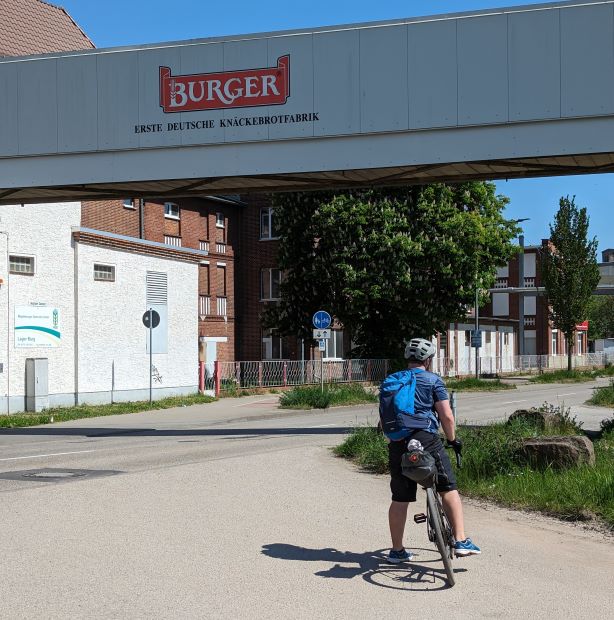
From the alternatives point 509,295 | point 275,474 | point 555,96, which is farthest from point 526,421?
point 509,295

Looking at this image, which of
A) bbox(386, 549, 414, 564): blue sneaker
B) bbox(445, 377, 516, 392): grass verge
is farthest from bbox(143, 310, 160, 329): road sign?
bbox(386, 549, 414, 564): blue sneaker

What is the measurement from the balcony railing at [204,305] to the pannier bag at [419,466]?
36.2 metres

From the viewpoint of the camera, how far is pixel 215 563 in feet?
22.3

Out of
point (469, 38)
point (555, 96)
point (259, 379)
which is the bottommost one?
point (259, 379)

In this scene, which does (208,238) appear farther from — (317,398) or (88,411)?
(88,411)

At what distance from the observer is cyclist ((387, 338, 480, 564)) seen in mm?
6594

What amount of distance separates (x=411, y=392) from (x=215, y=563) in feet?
6.09

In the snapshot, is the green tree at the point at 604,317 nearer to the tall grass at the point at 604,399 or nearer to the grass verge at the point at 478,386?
the grass verge at the point at 478,386

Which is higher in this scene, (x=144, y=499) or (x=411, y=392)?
(x=411, y=392)

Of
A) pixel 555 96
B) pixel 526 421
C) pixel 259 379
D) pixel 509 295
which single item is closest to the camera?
pixel 526 421

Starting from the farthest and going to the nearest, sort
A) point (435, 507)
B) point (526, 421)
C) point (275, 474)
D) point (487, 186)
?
1. point (487, 186)
2. point (526, 421)
3. point (275, 474)
4. point (435, 507)

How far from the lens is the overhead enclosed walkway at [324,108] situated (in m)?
16.2

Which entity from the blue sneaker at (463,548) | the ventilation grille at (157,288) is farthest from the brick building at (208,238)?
the blue sneaker at (463,548)

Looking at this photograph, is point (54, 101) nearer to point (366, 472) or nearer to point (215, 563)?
point (366, 472)
